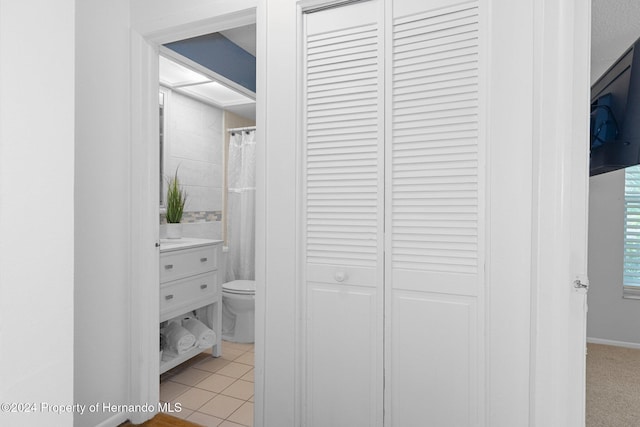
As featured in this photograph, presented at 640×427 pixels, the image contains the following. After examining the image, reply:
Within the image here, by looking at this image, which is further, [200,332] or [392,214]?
[200,332]

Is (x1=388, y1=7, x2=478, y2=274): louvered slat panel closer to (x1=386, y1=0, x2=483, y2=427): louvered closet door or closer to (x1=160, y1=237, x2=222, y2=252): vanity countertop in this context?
(x1=386, y1=0, x2=483, y2=427): louvered closet door

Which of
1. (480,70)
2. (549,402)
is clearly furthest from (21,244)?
(549,402)

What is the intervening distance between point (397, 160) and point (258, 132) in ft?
2.14

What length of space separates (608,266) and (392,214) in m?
3.30

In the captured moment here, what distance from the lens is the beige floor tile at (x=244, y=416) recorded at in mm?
2014

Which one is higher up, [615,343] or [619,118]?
[619,118]

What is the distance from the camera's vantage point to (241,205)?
146 inches

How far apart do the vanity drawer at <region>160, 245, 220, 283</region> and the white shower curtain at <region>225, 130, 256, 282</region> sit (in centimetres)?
86

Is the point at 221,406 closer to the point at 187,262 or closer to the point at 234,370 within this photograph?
the point at 234,370

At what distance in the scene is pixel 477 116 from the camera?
4.29 feet

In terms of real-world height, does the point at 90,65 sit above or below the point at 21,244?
above

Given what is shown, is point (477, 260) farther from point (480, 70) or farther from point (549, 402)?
point (480, 70)

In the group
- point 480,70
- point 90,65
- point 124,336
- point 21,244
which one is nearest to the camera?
point 21,244

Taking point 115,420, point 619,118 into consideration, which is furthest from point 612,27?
point 115,420
